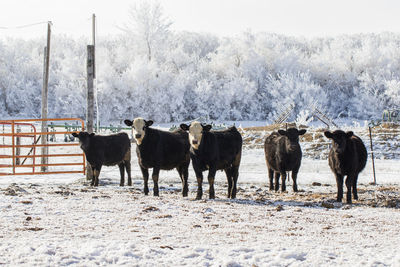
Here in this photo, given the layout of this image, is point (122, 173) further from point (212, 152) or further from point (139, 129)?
point (212, 152)

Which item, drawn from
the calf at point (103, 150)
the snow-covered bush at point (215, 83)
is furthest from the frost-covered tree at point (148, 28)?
the calf at point (103, 150)

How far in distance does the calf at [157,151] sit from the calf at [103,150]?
2339 mm

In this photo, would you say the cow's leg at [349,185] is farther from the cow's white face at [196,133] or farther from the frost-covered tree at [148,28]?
the frost-covered tree at [148,28]

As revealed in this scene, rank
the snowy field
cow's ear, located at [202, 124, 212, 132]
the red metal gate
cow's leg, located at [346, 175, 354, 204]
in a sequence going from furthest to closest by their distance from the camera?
the red metal gate → cow's ear, located at [202, 124, 212, 132] → cow's leg, located at [346, 175, 354, 204] → the snowy field

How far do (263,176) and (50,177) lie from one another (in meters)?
6.37

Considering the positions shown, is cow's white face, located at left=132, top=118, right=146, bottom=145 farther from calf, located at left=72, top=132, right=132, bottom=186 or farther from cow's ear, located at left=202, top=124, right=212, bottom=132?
calf, located at left=72, top=132, right=132, bottom=186

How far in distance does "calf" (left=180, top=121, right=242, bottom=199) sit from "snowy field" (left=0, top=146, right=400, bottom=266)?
0.52m

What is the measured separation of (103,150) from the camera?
11508 mm

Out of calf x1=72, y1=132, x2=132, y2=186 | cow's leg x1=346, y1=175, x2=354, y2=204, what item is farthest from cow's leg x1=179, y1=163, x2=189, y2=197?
cow's leg x1=346, y1=175, x2=354, y2=204

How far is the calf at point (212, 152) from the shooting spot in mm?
8414

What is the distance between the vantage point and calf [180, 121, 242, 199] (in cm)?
841

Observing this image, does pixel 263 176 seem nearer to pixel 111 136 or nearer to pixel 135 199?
pixel 111 136

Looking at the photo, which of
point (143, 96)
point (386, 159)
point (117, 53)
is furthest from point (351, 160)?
point (117, 53)

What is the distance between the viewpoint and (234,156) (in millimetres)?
9070
